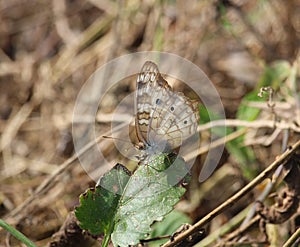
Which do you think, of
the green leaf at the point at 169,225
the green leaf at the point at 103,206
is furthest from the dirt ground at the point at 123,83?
the green leaf at the point at 103,206

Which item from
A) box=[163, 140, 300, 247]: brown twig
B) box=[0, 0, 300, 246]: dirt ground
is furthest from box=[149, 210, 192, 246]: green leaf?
box=[163, 140, 300, 247]: brown twig

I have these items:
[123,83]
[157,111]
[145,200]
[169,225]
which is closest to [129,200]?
[145,200]

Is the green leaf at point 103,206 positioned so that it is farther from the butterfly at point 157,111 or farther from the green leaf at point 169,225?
the green leaf at point 169,225

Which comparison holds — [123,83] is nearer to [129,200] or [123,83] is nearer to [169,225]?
[169,225]

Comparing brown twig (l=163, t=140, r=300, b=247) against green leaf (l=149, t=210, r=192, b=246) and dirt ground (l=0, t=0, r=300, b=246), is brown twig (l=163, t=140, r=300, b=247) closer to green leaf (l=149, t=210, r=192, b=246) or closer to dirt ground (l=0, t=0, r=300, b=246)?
dirt ground (l=0, t=0, r=300, b=246)

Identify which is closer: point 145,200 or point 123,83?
point 145,200
